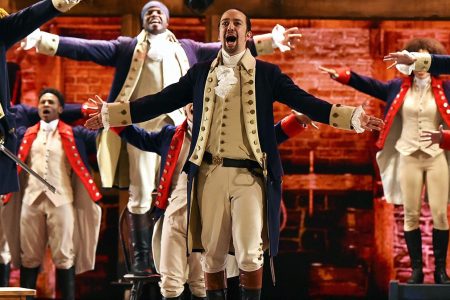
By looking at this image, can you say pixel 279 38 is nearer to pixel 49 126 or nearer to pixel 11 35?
pixel 49 126

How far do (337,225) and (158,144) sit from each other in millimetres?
2480

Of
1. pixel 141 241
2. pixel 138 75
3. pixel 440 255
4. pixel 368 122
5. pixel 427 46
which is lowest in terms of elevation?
pixel 440 255

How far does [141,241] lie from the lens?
698 cm

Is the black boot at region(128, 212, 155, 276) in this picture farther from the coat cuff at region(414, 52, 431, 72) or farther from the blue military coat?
the coat cuff at region(414, 52, 431, 72)

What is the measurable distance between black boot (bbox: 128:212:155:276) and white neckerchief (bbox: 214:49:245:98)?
1.89m

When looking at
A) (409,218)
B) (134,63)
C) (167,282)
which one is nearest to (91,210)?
(134,63)

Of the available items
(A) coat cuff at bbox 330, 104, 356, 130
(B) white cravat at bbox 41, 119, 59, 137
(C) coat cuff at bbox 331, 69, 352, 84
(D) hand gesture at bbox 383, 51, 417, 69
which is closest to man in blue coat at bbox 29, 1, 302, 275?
(B) white cravat at bbox 41, 119, 59, 137

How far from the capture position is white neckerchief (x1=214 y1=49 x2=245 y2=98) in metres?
5.34

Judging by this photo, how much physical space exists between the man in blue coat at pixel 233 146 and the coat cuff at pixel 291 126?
0.61m

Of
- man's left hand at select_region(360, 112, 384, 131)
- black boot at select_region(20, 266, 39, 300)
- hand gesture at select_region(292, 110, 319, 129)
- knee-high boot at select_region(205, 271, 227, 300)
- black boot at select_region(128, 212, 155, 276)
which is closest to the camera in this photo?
man's left hand at select_region(360, 112, 384, 131)

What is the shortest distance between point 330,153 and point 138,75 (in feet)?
7.42

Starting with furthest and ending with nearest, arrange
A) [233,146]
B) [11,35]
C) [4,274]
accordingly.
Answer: [4,274]
[11,35]
[233,146]

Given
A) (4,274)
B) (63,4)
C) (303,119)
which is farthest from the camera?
Answer: (4,274)

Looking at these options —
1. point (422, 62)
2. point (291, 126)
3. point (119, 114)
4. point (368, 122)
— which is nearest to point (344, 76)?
point (422, 62)
